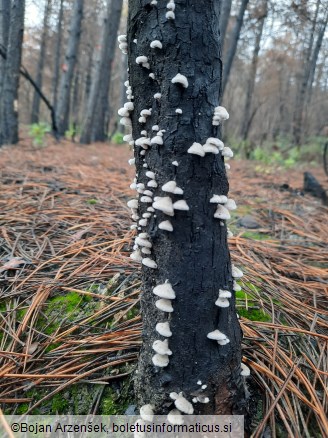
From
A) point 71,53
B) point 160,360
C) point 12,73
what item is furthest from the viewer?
point 71,53

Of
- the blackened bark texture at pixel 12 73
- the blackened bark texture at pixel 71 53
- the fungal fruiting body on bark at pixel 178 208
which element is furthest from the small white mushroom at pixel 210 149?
the blackened bark texture at pixel 71 53

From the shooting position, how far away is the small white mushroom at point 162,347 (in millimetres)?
Answer: 1536

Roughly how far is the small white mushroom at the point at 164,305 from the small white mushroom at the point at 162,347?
159 millimetres

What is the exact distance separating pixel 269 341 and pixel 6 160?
18.7ft

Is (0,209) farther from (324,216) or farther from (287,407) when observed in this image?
(324,216)

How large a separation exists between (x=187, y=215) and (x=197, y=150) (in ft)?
0.95

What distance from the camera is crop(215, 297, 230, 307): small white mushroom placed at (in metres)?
1.54

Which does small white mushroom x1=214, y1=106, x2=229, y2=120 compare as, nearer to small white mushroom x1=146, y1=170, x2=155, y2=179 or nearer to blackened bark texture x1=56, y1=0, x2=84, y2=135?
small white mushroom x1=146, y1=170, x2=155, y2=179

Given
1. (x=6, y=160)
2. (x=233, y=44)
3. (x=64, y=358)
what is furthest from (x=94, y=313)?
(x=233, y=44)

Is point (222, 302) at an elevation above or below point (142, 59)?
below

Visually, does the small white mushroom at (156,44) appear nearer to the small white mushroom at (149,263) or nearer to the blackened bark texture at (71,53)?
the small white mushroom at (149,263)

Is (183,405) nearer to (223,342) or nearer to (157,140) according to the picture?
(223,342)

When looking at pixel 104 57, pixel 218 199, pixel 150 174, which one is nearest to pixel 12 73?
pixel 104 57

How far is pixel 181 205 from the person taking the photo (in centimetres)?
144
